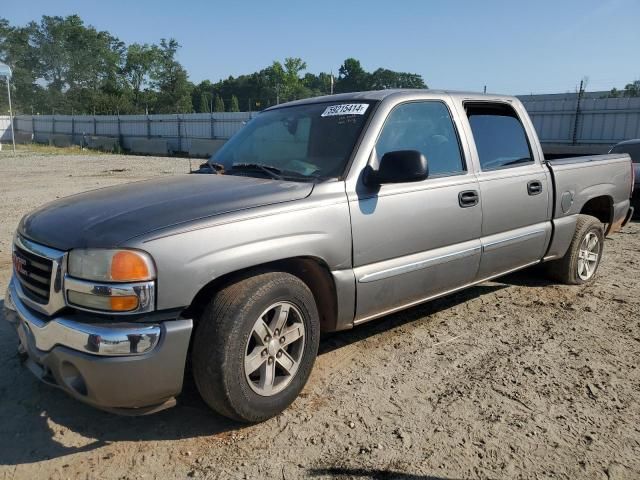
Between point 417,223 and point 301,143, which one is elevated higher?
point 301,143

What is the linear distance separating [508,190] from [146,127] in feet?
120

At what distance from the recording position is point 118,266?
2414mm

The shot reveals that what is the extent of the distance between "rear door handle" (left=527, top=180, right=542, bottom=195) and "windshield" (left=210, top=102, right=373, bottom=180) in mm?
1772

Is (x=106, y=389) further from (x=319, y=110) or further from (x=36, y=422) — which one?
(x=319, y=110)

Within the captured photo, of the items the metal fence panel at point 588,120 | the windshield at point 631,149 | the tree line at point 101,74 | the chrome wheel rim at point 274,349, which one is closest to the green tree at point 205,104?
the tree line at point 101,74

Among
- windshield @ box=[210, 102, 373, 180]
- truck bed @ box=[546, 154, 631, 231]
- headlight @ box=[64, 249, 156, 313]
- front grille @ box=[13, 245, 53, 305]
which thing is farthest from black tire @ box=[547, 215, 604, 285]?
Result: front grille @ box=[13, 245, 53, 305]

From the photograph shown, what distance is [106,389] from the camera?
241 cm

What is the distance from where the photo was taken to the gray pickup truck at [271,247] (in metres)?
2.46

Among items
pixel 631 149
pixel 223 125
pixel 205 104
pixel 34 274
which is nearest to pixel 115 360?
pixel 34 274

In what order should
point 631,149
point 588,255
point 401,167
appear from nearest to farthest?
point 401,167, point 588,255, point 631,149

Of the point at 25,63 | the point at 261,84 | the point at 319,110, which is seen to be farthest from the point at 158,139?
the point at 25,63

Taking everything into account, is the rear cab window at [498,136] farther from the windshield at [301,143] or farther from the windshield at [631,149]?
the windshield at [631,149]

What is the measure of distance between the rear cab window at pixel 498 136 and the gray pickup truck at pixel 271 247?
2cm

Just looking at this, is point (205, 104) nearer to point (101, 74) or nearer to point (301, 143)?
point (101, 74)
